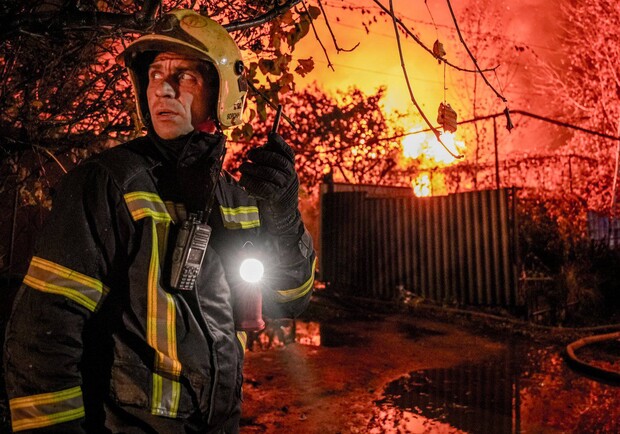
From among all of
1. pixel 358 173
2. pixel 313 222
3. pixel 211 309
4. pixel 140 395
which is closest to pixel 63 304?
pixel 140 395

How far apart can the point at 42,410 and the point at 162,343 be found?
0.38m

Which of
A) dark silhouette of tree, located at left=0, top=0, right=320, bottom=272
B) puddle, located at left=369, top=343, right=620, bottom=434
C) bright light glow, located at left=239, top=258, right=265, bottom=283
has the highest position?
dark silhouette of tree, located at left=0, top=0, right=320, bottom=272

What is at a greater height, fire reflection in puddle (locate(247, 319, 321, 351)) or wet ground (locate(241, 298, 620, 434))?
fire reflection in puddle (locate(247, 319, 321, 351))

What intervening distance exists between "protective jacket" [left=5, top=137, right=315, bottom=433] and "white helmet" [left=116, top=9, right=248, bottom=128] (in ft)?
1.54

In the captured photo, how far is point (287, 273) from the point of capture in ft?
7.66

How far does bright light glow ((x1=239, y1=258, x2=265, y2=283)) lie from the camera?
1.97 meters

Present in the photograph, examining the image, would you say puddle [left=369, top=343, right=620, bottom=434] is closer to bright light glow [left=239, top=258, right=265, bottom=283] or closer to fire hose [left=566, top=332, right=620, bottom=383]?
fire hose [left=566, top=332, right=620, bottom=383]

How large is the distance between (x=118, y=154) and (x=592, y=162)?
47.8 ft

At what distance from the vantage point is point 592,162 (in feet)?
45.3

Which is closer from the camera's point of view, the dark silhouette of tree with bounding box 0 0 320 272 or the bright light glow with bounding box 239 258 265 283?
the bright light glow with bounding box 239 258 265 283

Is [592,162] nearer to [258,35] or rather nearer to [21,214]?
[258,35]

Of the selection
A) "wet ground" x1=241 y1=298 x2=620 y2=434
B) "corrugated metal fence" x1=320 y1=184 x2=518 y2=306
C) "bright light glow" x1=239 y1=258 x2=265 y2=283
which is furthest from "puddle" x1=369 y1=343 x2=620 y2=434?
"bright light glow" x1=239 y1=258 x2=265 y2=283

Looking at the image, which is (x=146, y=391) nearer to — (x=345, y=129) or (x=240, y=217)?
(x=240, y=217)

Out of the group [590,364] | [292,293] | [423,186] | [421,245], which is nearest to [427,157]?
[423,186]
